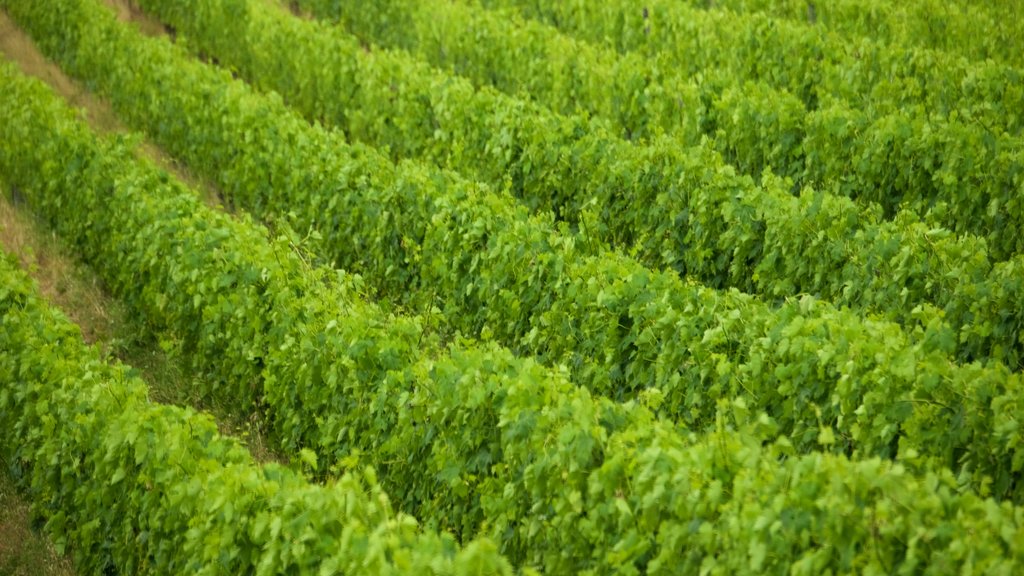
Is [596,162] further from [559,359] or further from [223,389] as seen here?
[223,389]

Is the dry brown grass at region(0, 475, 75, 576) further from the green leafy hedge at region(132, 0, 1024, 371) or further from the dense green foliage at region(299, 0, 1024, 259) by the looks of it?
the dense green foliage at region(299, 0, 1024, 259)

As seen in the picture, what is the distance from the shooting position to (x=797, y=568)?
500 centimetres

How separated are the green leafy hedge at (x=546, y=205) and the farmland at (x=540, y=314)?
0.13 feet

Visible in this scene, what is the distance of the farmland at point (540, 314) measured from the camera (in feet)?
19.1

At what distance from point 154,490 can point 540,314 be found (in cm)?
354

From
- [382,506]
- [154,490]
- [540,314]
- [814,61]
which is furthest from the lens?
[814,61]

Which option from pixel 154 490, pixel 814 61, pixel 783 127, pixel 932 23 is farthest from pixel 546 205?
pixel 932 23

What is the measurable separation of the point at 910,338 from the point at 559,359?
2876 millimetres

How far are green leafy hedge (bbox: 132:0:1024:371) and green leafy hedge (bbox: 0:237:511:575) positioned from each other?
119 inches

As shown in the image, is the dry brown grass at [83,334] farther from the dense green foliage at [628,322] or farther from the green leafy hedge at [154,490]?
the dense green foliage at [628,322]

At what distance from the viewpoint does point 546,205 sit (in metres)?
12.2

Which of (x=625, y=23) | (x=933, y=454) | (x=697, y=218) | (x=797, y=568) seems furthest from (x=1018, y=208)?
(x=625, y=23)

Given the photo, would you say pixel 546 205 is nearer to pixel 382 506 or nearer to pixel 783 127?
pixel 783 127

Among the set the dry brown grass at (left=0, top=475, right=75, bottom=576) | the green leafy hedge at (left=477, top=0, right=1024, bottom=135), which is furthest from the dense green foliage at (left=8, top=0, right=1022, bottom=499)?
the green leafy hedge at (left=477, top=0, right=1024, bottom=135)
